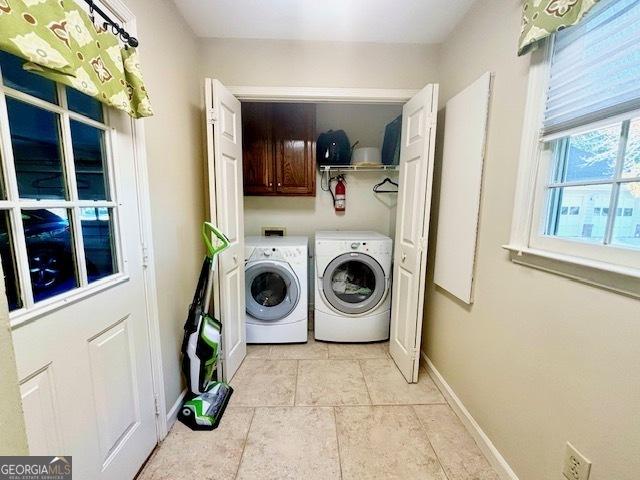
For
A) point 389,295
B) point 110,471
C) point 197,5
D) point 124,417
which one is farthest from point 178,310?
point 197,5

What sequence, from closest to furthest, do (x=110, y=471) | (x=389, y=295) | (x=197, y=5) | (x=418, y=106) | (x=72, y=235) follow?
1. (x=72, y=235)
2. (x=110, y=471)
3. (x=197, y=5)
4. (x=418, y=106)
5. (x=389, y=295)

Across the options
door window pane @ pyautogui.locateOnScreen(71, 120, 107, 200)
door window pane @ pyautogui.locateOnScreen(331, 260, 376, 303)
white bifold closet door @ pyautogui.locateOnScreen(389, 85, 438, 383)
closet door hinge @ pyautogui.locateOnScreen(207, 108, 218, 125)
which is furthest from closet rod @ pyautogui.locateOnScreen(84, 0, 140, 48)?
door window pane @ pyautogui.locateOnScreen(331, 260, 376, 303)

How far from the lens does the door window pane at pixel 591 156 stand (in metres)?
0.85

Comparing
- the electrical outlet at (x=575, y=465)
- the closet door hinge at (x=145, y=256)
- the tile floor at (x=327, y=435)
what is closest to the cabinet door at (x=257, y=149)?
the closet door hinge at (x=145, y=256)

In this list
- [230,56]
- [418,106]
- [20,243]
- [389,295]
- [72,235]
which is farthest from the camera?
[389,295]

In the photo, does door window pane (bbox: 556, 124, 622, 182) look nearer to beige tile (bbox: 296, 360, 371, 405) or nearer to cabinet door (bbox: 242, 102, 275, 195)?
beige tile (bbox: 296, 360, 371, 405)

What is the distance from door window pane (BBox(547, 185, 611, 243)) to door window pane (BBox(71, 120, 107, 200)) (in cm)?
181

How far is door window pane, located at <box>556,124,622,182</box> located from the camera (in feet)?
2.78

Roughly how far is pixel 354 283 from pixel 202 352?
4.48 feet

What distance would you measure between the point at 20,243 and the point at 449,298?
1.98m

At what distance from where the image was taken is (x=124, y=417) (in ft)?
3.63

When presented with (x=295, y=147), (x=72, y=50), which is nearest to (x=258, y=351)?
(x=295, y=147)

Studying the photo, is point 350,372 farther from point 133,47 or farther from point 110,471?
point 133,47

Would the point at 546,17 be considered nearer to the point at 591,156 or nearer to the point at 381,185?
the point at 591,156
